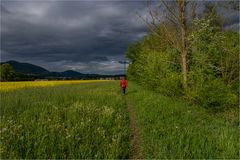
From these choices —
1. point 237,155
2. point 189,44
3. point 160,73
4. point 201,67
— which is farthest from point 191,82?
point 237,155

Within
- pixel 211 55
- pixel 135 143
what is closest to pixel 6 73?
pixel 211 55

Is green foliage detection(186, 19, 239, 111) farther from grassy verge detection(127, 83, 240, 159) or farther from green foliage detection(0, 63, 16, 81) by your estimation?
green foliage detection(0, 63, 16, 81)

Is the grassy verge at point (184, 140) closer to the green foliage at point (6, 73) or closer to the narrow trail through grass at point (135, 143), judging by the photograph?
the narrow trail through grass at point (135, 143)

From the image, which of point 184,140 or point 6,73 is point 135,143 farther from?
point 6,73

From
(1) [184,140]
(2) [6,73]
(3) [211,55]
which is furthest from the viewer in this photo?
(2) [6,73]

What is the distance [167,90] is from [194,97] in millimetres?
5250

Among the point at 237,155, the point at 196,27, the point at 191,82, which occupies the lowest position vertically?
Answer: the point at 237,155

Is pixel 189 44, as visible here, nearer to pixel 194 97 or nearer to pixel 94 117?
pixel 194 97

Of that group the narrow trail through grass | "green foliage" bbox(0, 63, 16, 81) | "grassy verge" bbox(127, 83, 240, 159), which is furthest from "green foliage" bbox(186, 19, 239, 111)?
"green foliage" bbox(0, 63, 16, 81)

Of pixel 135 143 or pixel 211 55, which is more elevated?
pixel 211 55

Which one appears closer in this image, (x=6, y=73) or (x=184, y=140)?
(x=184, y=140)

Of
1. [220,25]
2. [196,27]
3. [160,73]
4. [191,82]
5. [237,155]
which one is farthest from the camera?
[160,73]

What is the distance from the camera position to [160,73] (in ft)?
83.5

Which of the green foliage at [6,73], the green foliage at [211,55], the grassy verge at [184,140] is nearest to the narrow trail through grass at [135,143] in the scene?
the grassy verge at [184,140]
